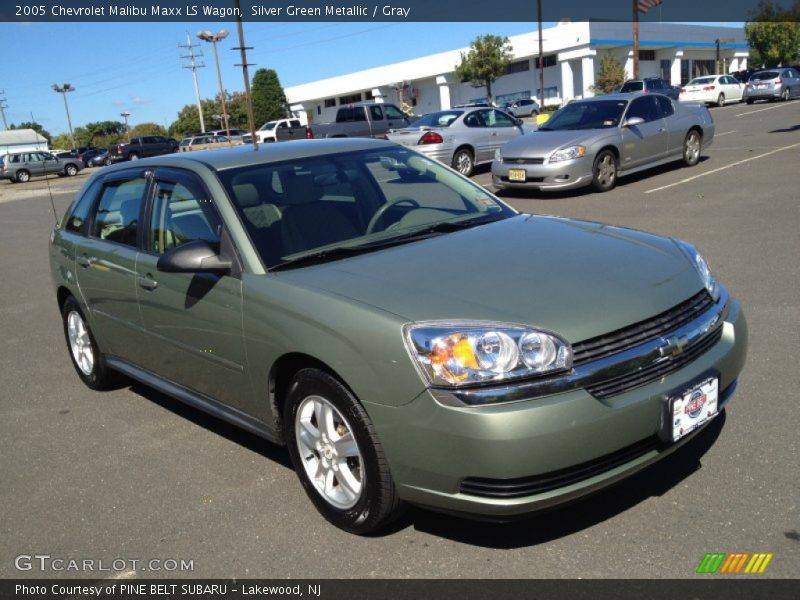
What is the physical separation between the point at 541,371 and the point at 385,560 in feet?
3.39

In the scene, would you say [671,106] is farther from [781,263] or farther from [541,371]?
[541,371]

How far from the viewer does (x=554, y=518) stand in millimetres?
3264

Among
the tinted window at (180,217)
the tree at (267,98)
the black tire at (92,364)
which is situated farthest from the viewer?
the tree at (267,98)

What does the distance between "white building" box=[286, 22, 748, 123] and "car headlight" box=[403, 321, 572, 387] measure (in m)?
55.0

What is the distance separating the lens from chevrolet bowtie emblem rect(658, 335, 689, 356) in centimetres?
296

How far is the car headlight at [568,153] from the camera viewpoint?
12.4 meters

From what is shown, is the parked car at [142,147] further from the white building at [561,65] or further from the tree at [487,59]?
the tree at [487,59]

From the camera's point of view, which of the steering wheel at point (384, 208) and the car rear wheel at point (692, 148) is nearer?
the steering wheel at point (384, 208)

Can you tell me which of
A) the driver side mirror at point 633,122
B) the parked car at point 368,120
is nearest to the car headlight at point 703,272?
the driver side mirror at point 633,122

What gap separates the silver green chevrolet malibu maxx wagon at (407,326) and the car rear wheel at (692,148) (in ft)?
37.0

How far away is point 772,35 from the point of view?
6425 centimetres

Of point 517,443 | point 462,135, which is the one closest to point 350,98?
point 462,135

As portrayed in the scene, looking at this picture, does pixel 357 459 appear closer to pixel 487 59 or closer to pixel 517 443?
pixel 517 443

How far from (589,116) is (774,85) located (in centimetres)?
3079
